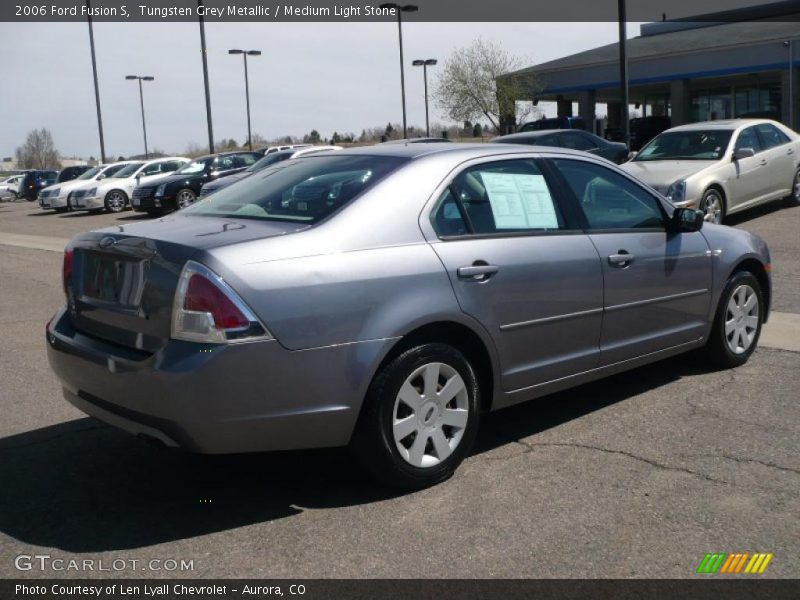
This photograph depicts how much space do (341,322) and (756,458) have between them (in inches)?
90.6

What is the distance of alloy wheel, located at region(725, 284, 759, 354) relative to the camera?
6.22m

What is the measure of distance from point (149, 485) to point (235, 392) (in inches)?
42.0

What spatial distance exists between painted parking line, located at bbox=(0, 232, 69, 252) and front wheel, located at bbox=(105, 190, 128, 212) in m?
5.99

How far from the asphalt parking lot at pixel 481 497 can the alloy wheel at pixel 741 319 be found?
32cm

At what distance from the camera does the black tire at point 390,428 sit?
4117 millimetres

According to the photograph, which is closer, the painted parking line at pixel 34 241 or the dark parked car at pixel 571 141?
the dark parked car at pixel 571 141

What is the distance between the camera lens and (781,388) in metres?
5.82

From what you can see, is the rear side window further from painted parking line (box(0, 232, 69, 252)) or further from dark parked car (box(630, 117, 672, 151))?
dark parked car (box(630, 117, 672, 151))

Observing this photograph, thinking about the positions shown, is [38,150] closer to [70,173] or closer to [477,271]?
[70,173]

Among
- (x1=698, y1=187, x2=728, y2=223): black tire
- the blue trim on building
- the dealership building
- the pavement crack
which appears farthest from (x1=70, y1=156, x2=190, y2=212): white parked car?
the pavement crack

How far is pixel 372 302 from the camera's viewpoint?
407 centimetres

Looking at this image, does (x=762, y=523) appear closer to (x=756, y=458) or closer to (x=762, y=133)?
(x=756, y=458)

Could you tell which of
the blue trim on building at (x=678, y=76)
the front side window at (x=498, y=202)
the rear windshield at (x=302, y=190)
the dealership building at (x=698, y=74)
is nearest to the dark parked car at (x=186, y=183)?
the rear windshield at (x=302, y=190)

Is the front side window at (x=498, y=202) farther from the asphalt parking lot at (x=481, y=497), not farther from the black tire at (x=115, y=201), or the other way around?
the black tire at (x=115, y=201)
